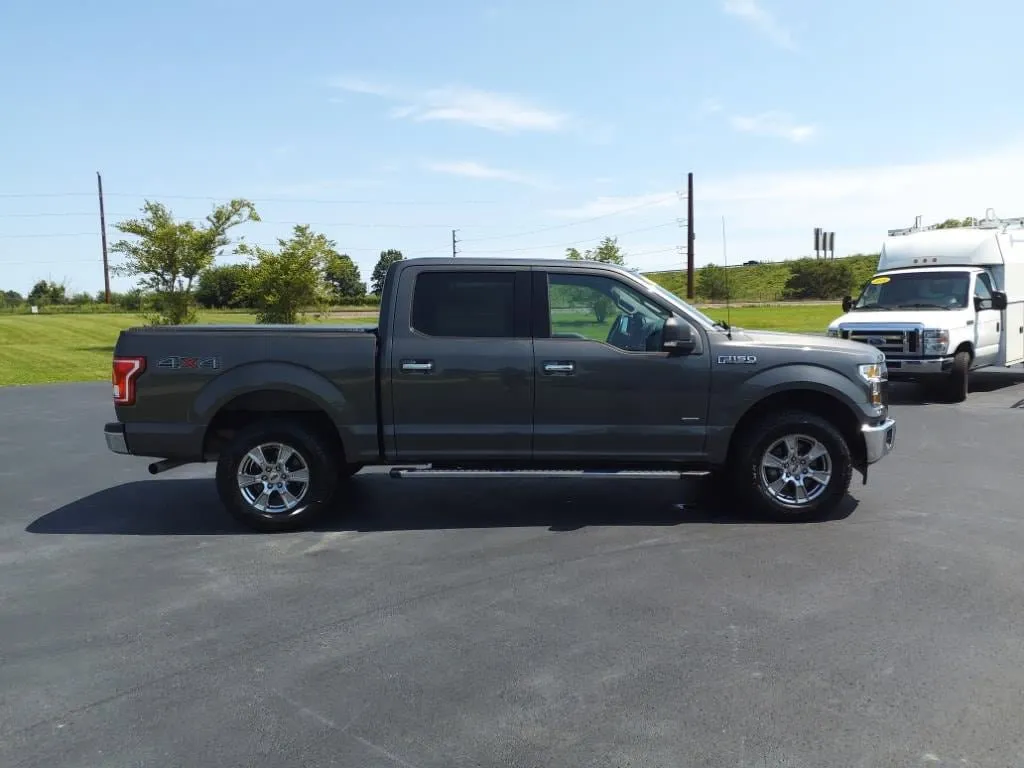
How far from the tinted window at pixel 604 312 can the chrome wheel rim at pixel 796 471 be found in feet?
4.17

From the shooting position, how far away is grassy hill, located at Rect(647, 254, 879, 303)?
66188 millimetres

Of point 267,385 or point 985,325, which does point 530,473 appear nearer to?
point 267,385

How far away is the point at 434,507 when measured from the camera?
711cm

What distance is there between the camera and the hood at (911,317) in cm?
1297

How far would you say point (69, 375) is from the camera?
20.5 metres

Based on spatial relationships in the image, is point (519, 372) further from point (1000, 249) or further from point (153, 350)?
point (1000, 249)

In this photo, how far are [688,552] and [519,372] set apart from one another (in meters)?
1.76

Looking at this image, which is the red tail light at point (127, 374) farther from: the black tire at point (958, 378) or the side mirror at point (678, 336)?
the black tire at point (958, 378)

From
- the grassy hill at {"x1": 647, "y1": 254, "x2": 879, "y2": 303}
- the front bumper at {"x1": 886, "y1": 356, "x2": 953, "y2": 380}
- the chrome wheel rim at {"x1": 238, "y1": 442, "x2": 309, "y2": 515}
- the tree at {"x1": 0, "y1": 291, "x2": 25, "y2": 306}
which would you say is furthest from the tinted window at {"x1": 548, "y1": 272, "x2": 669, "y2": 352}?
the tree at {"x1": 0, "y1": 291, "x2": 25, "y2": 306}

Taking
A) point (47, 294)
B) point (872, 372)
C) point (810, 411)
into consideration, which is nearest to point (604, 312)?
point (810, 411)

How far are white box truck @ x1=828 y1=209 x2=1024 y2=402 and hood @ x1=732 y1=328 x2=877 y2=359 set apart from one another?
699 cm

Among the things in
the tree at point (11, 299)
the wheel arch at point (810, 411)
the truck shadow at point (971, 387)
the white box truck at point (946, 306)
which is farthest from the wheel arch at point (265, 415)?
the tree at point (11, 299)

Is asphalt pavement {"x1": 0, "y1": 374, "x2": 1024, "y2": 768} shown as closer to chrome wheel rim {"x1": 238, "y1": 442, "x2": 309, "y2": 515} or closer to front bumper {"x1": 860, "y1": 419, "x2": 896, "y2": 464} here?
chrome wheel rim {"x1": 238, "y1": 442, "x2": 309, "y2": 515}

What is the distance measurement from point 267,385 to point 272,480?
2.36ft
